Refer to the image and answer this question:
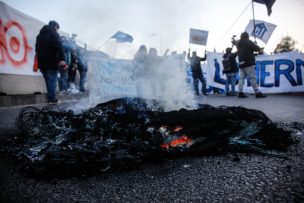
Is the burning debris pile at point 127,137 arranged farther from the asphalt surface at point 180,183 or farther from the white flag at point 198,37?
the white flag at point 198,37

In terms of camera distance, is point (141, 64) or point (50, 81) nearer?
point (50, 81)

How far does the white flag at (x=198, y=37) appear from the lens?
13125mm

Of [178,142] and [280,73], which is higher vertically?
[280,73]

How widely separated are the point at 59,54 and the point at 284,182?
6.27 m

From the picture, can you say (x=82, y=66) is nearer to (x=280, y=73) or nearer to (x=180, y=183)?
(x=180, y=183)

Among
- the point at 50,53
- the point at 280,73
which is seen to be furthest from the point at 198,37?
the point at 50,53

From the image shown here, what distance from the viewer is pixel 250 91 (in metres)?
12.5

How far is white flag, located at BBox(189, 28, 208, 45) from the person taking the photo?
13125 millimetres

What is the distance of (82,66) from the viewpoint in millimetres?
10188

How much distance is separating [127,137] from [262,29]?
13.0 meters

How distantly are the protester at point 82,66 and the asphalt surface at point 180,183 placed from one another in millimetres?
8242

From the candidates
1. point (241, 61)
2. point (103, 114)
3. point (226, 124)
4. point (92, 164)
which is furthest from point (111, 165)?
point (241, 61)

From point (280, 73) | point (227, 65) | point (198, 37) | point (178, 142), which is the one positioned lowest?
point (178, 142)

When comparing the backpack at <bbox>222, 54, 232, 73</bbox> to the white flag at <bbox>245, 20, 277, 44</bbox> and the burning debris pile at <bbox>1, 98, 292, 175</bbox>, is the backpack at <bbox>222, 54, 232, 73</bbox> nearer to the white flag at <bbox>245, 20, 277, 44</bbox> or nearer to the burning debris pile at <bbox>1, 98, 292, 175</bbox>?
the white flag at <bbox>245, 20, 277, 44</bbox>
